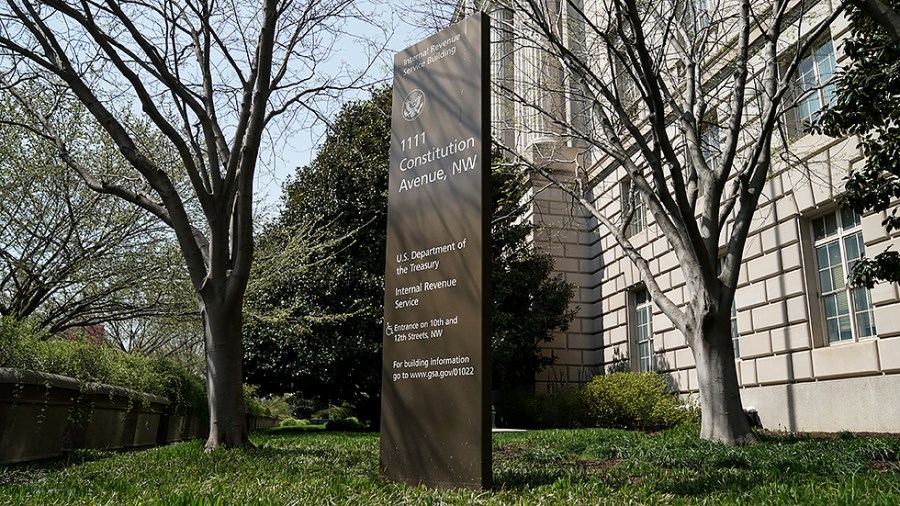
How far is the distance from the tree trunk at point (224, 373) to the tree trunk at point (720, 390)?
692cm

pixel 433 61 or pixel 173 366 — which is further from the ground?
pixel 433 61

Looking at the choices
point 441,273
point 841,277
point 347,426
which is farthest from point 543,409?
point 441,273

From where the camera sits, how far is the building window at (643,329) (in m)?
21.0

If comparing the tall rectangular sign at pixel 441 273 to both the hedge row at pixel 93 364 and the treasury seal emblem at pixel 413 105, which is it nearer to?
the treasury seal emblem at pixel 413 105

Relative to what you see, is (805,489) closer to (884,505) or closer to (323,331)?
(884,505)

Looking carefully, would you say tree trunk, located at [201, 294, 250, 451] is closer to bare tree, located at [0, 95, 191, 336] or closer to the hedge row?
the hedge row

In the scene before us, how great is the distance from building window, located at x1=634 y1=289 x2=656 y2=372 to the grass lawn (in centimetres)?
1188

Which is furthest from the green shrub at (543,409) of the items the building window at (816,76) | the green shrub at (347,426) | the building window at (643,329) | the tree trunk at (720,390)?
the building window at (816,76)

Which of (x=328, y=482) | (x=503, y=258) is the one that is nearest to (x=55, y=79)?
(x=328, y=482)

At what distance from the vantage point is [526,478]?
626 cm

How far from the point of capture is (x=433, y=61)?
283 inches

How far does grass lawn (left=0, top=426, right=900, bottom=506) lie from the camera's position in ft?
16.6

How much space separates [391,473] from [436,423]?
32.7 inches

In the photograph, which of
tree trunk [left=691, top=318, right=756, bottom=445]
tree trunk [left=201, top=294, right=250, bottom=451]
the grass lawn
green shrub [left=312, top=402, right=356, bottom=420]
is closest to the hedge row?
the grass lawn
